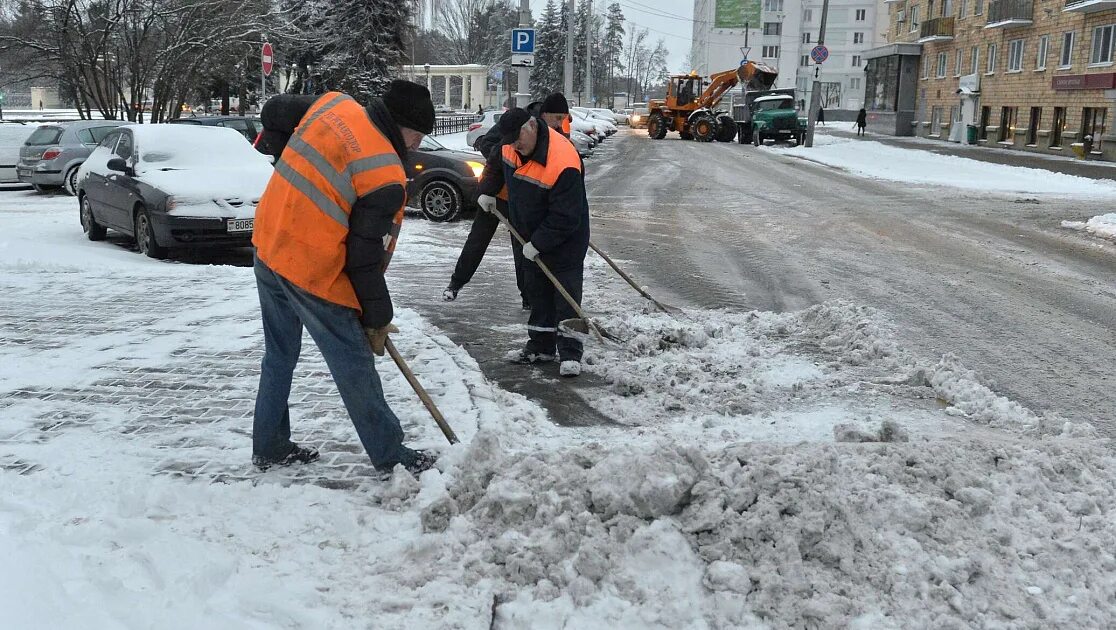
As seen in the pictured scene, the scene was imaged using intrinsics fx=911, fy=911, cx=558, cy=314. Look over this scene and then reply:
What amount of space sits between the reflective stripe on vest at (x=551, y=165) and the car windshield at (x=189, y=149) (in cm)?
603

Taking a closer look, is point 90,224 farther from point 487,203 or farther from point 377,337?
point 377,337

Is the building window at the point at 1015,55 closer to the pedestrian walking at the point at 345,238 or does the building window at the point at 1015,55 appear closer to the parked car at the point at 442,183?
the parked car at the point at 442,183

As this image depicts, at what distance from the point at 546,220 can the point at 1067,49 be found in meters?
34.4

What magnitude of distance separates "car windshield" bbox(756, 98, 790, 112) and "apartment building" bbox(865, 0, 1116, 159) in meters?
8.73

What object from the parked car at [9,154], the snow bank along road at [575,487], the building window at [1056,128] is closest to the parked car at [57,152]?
the parked car at [9,154]

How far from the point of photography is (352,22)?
38562 mm

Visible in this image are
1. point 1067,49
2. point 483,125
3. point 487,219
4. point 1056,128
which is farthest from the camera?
point 1056,128

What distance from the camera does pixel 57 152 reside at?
18.3 meters

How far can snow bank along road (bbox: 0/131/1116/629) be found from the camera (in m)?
3.00

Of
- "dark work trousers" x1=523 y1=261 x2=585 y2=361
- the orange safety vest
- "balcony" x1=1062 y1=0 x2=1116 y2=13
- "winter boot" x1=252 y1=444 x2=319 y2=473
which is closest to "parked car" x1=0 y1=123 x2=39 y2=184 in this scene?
"dark work trousers" x1=523 y1=261 x2=585 y2=361

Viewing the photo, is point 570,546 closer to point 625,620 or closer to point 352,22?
point 625,620

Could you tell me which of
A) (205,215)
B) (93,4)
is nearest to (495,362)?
(205,215)

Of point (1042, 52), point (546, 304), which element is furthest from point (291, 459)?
point (1042, 52)

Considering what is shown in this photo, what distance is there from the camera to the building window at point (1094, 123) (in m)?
29.7
